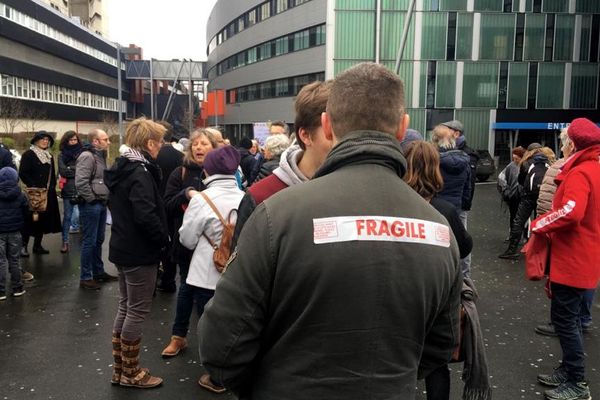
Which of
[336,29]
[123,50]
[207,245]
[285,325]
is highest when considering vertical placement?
[123,50]

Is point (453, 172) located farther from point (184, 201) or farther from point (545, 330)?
point (184, 201)

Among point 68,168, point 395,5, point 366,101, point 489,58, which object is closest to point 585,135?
point 366,101

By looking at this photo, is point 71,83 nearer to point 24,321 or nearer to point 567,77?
point 567,77

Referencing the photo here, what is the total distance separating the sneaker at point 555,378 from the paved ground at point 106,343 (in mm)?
67

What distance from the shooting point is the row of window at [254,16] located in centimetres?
4441

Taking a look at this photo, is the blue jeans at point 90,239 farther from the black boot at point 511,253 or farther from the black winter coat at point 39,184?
the black boot at point 511,253

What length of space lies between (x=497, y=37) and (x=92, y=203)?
34677mm

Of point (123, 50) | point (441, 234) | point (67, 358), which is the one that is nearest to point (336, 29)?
point (67, 358)

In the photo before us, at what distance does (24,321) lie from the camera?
573cm

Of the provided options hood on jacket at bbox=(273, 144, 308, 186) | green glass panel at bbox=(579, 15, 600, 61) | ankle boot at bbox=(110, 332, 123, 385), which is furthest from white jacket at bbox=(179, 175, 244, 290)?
green glass panel at bbox=(579, 15, 600, 61)

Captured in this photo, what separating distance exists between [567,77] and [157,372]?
126 ft

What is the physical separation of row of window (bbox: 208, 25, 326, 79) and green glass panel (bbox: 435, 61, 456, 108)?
8757mm

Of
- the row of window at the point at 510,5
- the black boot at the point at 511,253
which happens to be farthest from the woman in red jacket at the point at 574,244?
the row of window at the point at 510,5

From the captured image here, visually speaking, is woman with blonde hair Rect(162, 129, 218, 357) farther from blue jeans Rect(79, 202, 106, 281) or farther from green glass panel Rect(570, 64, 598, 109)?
green glass panel Rect(570, 64, 598, 109)
